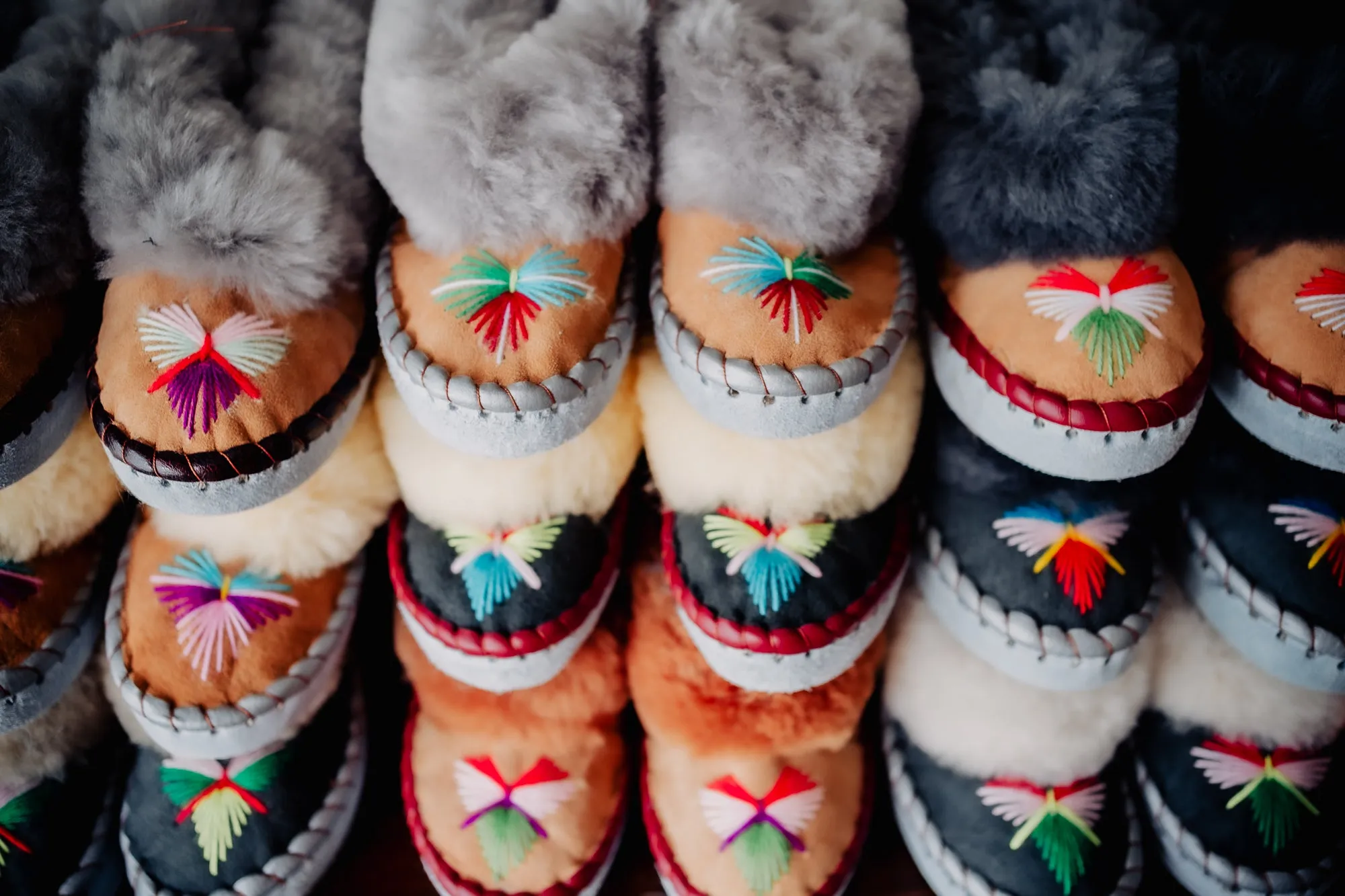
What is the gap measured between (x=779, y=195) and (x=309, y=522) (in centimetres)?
35

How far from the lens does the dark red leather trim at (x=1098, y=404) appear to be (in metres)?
0.45

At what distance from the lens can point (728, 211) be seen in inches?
19.1

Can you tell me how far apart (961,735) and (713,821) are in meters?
0.18

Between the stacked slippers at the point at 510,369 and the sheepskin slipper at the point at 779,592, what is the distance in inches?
2.8

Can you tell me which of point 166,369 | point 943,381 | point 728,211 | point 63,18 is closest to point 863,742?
point 943,381

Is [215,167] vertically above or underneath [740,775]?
above

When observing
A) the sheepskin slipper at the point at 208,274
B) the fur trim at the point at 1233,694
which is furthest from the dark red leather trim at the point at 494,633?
the fur trim at the point at 1233,694

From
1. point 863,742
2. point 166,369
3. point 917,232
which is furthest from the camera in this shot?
point 863,742

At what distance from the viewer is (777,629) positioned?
51 cm

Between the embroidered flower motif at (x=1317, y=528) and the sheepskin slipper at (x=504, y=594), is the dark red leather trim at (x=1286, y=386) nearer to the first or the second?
the embroidered flower motif at (x=1317, y=528)

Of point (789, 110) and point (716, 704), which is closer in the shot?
point (789, 110)

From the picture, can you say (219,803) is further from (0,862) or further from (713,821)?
(713,821)

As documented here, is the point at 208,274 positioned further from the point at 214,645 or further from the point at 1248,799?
the point at 1248,799

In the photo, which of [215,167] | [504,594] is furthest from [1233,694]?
[215,167]
